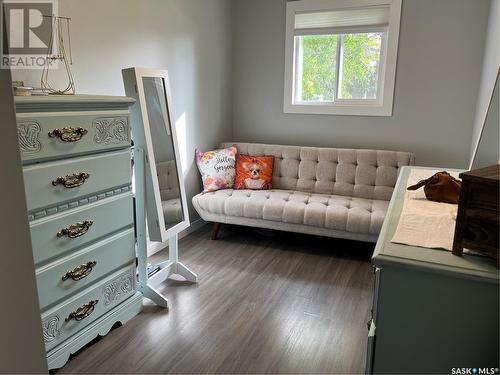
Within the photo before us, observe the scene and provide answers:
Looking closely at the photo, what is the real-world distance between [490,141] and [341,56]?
2.42 m

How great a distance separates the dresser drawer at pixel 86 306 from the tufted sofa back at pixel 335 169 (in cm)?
191

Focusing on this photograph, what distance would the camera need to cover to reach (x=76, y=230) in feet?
6.12

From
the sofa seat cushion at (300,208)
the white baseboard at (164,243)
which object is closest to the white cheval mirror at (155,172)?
the white baseboard at (164,243)

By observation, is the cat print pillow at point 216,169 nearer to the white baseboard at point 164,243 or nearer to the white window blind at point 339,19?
the white baseboard at point 164,243

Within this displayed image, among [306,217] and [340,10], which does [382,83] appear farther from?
[306,217]

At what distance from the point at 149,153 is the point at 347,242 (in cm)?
210

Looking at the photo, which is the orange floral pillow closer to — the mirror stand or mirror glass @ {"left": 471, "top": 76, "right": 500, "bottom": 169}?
the mirror stand

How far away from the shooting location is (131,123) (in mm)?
2283

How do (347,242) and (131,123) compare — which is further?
(347,242)

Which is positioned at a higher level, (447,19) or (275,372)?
(447,19)

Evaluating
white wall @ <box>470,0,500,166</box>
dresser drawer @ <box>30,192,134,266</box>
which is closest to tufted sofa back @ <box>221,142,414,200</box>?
white wall @ <box>470,0,500,166</box>

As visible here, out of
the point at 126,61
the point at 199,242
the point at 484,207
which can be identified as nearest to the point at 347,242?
the point at 199,242

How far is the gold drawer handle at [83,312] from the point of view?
6.26 feet

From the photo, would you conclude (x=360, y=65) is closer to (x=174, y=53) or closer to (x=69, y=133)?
(x=174, y=53)
